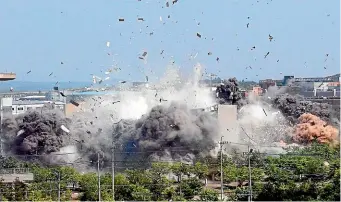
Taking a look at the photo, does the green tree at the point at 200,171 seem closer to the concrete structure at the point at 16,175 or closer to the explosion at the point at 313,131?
the concrete structure at the point at 16,175

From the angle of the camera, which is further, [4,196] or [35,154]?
[35,154]

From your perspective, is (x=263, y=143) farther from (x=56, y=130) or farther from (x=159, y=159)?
(x=56, y=130)

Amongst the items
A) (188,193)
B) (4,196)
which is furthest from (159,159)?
(4,196)

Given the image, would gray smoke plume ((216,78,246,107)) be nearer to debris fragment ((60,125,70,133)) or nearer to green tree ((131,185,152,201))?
debris fragment ((60,125,70,133))

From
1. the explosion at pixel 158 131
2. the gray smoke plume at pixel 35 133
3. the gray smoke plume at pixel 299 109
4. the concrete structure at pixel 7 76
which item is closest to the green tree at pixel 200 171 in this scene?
the explosion at pixel 158 131

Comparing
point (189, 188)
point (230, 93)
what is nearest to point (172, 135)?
point (230, 93)

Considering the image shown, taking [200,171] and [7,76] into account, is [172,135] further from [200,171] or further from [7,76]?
[7,76]
